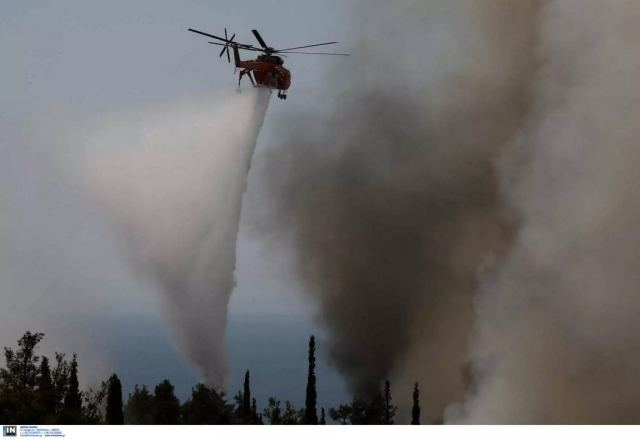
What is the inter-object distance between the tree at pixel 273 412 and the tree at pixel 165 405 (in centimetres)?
574

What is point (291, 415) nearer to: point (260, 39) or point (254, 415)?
point (254, 415)

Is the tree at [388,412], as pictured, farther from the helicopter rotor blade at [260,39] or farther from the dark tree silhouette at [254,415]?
the helicopter rotor blade at [260,39]

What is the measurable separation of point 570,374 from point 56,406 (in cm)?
2156

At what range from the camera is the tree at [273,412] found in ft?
142

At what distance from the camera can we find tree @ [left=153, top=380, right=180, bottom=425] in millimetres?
37906

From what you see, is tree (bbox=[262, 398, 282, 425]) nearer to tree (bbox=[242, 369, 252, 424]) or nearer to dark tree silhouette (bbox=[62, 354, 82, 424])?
tree (bbox=[242, 369, 252, 424])

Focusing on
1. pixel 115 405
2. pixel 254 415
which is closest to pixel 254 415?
pixel 254 415

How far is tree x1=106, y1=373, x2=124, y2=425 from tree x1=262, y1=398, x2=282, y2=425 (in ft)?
27.7
